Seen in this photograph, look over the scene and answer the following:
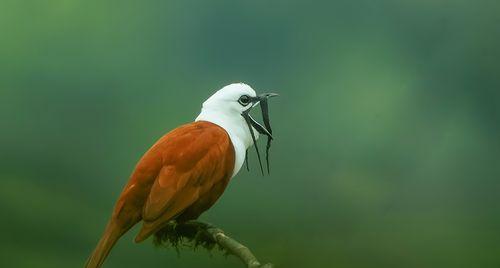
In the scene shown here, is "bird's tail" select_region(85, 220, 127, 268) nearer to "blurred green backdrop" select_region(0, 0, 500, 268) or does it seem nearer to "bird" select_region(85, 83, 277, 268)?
"bird" select_region(85, 83, 277, 268)

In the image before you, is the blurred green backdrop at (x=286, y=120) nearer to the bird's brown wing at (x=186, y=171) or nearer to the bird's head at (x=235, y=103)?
the bird's head at (x=235, y=103)

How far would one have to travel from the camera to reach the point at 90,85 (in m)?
2.26

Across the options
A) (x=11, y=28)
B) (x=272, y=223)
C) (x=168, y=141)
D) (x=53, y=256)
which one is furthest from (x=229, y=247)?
(x=11, y=28)

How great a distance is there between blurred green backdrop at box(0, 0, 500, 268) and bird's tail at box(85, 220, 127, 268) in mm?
494

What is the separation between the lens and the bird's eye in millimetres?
1906

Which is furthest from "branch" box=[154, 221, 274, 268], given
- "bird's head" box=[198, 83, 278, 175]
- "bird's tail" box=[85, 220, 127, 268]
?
"bird's head" box=[198, 83, 278, 175]

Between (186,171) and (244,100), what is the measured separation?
0.94 feet

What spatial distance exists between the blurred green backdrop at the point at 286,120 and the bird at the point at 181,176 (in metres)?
0.37

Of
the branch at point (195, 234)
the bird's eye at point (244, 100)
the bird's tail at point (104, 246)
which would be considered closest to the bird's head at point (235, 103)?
the bird's eye at point (244, 100)

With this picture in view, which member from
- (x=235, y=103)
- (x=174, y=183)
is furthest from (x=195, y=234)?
(x=235, y=103)

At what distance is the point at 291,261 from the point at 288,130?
0.43 meters

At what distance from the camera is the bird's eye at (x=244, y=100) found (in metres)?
1.91

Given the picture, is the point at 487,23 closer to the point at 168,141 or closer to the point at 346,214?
the point at 346,214

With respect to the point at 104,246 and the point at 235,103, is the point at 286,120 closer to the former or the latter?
the point at 235,103
